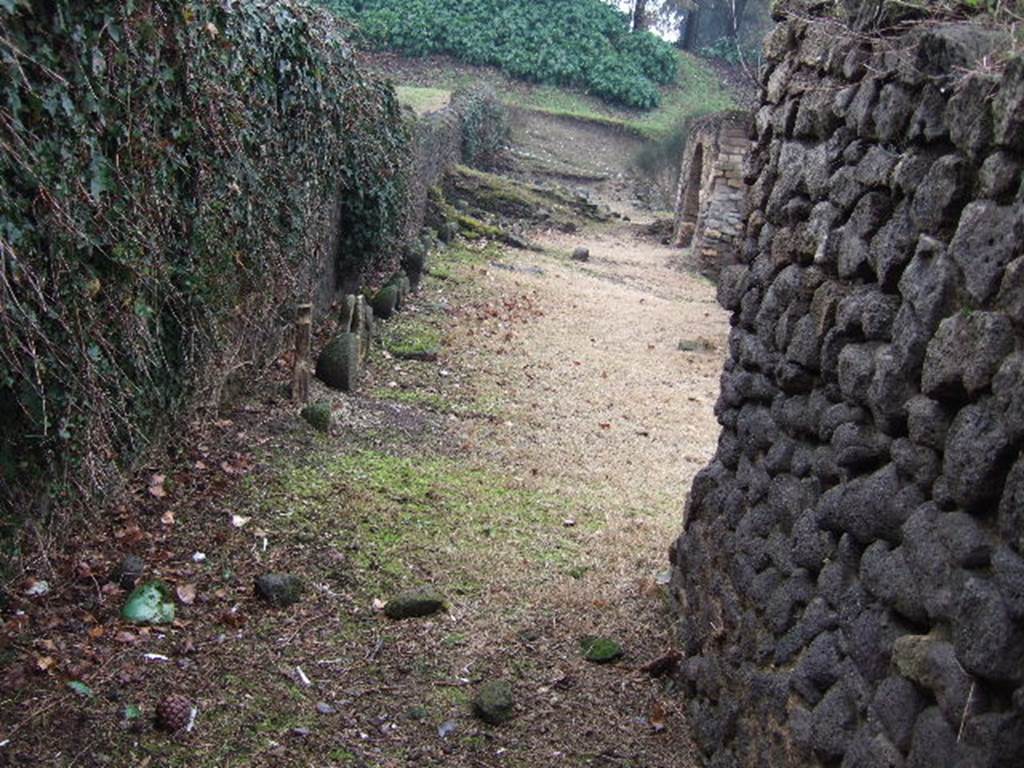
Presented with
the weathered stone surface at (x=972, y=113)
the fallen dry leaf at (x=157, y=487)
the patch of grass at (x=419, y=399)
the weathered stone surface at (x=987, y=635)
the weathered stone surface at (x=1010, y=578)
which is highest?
the weathered stone surface at (x=972, y=113)

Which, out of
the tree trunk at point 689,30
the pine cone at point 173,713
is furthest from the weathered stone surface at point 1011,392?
the tree trunk at point 689,30

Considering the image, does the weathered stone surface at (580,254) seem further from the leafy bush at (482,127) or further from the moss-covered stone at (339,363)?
the moss-covered stone at (339,363)

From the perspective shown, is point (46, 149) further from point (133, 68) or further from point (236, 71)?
point (236, 71)

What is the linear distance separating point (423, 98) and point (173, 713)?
2119cm

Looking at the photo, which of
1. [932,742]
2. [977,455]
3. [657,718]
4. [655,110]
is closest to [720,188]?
[657,718]

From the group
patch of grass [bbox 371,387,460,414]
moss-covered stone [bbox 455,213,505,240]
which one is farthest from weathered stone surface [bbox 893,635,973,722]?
moss-covered stone [bbox 455,213,505,240]

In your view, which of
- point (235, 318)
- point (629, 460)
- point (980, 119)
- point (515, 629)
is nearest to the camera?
point (980, 119)

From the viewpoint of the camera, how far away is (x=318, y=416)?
274 inches

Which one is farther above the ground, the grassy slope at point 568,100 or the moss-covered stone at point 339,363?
the grassy slope at point 568,100

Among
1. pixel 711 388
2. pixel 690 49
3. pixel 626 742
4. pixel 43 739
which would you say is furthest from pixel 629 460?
pixel 690 49

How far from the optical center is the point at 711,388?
10.4 meters

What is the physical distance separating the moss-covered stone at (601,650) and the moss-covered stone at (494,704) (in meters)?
0.53

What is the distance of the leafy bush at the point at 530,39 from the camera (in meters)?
30.6

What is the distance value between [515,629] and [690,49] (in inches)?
1447
